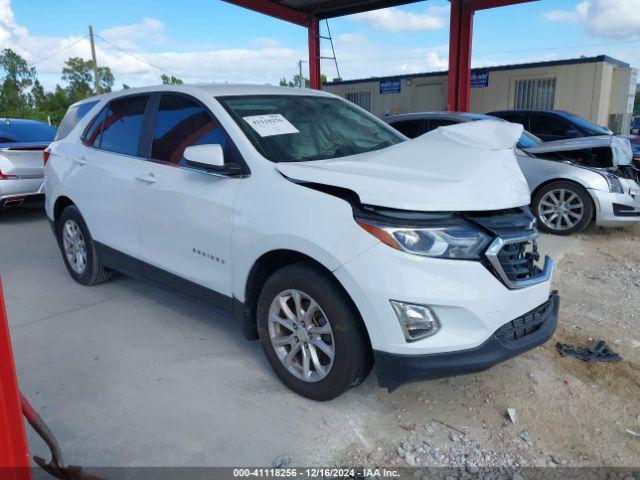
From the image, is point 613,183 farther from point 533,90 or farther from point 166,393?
point 533,90

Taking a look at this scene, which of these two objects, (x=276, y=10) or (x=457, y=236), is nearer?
(x=457, y=236)

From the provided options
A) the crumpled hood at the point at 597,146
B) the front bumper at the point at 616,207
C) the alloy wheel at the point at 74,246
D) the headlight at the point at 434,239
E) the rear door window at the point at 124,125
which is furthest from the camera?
the crumpled hood at the point at 597,146

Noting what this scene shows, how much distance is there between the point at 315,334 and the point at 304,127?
149cm

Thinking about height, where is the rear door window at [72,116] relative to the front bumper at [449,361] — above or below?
above

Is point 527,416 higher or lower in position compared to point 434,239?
lower

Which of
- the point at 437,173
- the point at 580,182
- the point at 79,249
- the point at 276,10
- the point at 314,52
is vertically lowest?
the point at 79,249

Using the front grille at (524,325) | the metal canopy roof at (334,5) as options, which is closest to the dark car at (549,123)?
the metal canopy roof at (334,5)

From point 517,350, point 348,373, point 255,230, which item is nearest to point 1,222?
point 255,230

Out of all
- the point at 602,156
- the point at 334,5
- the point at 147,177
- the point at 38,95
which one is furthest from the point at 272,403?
the point at 38,95

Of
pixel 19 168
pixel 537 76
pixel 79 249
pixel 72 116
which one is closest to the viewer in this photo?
pixel 79 249

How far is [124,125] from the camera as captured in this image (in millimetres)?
4328

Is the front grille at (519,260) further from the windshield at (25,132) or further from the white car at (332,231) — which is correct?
the windshield at (25,132)

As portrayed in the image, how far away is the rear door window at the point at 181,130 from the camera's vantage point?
3.45 metres

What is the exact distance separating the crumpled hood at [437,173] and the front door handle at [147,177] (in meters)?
1.24
